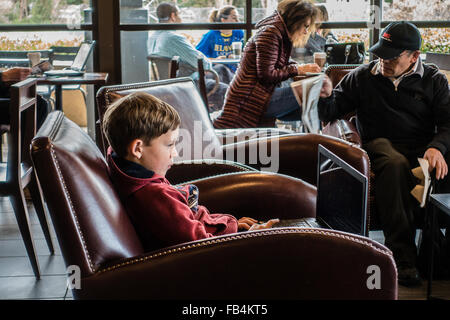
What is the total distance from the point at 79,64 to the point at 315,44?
1.93 m

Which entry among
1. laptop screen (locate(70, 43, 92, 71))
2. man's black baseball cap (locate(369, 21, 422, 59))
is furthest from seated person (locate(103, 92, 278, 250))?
laptop screen (locate(70, 43, 92, 71))

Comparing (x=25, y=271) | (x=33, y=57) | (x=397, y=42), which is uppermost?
(x=397, y=42)

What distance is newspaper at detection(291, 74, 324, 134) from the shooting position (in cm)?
295

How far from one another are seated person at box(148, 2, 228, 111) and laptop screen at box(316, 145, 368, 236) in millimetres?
2824

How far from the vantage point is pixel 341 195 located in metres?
1.79

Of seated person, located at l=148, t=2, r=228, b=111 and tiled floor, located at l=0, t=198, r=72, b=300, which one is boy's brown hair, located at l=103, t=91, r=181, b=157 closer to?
tiled floor, located at l=0, t=198, r=72, b=300

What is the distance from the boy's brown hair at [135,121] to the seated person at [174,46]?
124 inches

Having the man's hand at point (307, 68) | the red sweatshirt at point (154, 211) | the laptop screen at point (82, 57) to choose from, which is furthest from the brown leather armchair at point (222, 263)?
the laptop screen at point (82, 57)

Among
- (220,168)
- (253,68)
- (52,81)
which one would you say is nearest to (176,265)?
(220,168)

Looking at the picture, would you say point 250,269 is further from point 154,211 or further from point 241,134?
point 241,134

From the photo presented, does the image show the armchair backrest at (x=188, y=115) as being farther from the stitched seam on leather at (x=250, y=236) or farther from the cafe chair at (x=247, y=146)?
the stitched seam on leather at (x=250, y=236)

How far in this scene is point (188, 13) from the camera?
4918 mm

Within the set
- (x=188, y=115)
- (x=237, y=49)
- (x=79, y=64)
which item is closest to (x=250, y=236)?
(x=188, y=115)
